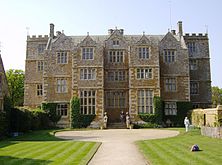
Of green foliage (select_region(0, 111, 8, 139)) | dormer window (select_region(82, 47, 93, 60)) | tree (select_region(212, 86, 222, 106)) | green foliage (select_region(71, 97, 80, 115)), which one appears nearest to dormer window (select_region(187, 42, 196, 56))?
dormer window (select_region(82, 47, 93, 60))

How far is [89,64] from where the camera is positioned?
3784cm

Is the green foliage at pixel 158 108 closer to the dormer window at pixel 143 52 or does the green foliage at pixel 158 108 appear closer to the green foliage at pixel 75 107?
the dormer window at pixel 143 52

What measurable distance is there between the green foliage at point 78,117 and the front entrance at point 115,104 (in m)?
2.95

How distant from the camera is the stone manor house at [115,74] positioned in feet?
123

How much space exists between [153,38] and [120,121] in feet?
40.8

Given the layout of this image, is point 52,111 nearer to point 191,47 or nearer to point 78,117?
point 78,117

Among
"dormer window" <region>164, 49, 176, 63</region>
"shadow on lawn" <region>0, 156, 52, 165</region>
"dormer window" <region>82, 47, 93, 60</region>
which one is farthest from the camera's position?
"dormer window" <region>164, 49, 176, 63</region>

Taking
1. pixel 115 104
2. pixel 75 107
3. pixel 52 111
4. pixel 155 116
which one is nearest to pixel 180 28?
pixel 155 116

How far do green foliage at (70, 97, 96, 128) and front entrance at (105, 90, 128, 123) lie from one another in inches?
116

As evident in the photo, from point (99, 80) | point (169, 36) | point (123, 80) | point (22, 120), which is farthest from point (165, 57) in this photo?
point (22, 120)

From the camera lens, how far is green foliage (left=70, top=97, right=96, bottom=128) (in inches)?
1449

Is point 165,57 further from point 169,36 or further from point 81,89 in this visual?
point 81,89

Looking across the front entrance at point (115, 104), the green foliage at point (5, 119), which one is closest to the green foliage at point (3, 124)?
the green foliage at point (5, 119)

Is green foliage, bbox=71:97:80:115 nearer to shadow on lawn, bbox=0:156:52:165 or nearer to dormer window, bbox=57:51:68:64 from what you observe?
dormer window, bbox=57:51:68:64
